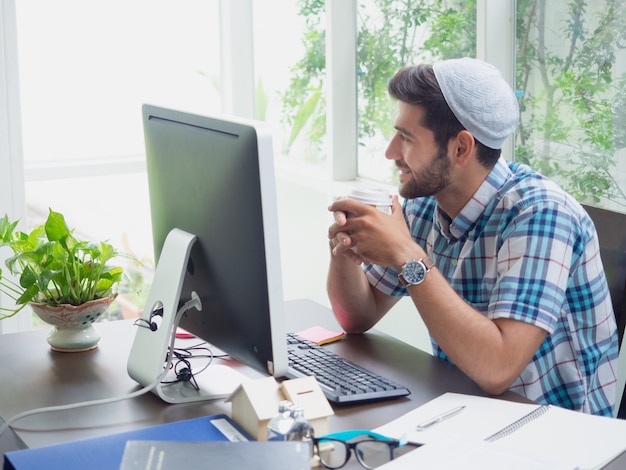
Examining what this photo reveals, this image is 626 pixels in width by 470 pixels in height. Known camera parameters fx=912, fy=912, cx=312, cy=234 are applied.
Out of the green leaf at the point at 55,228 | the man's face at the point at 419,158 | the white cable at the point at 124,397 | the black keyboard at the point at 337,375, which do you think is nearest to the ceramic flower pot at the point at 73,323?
the green leaf at the point at 55,228

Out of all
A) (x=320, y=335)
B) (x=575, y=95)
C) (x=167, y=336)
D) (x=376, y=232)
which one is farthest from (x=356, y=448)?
(x=575, y=95)

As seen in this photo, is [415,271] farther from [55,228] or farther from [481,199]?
[55,228]

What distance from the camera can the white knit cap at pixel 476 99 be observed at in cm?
179

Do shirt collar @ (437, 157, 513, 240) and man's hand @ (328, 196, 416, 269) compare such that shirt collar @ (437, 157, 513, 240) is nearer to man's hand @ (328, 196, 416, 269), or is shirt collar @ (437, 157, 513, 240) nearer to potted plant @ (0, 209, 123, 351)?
man's hand @ (328, 196, 416, 269)

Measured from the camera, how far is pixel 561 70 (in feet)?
8.02

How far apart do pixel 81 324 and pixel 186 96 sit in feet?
7.34

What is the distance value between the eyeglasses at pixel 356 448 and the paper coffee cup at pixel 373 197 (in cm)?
50

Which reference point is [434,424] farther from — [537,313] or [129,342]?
[129,342]

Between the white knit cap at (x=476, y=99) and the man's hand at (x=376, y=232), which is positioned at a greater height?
the white knit cap at (x=476, y=99)

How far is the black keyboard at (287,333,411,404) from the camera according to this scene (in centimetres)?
148

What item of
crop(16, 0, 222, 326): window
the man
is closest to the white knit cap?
the man

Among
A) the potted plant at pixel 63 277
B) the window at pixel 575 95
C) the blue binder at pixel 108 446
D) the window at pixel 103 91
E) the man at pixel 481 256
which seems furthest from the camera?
the window at pixel 103 91

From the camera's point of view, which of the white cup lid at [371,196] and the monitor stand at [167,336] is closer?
the monitor stand at [167,336]

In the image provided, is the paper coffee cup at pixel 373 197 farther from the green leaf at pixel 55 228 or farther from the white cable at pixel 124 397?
the green leaf at pixel 55 228
